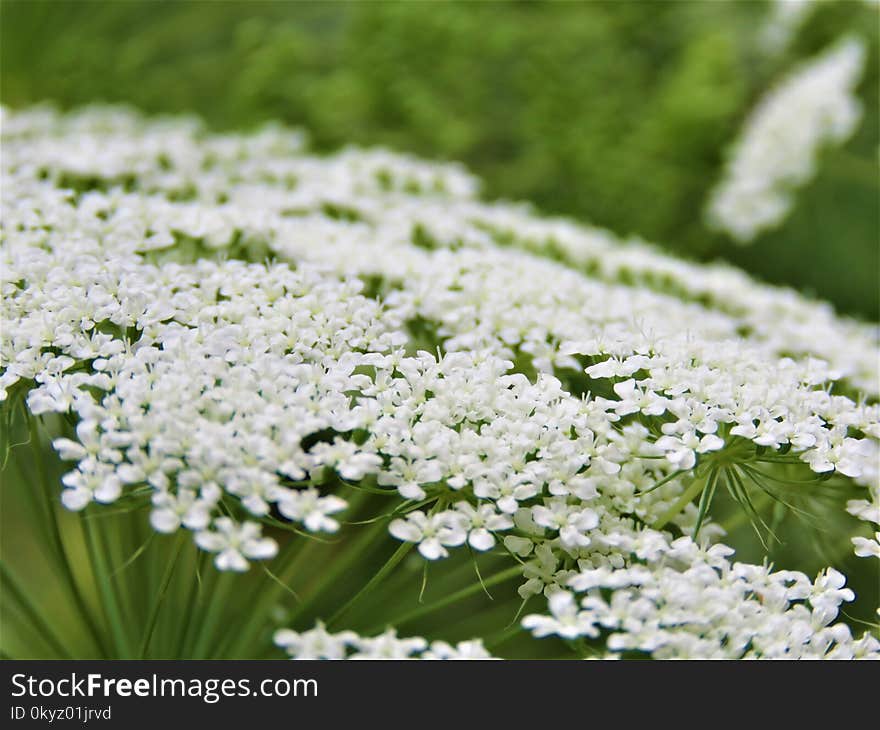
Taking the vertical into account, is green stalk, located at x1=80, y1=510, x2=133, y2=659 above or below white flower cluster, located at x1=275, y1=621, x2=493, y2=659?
above

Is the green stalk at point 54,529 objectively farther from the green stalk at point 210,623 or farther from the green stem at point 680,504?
the green stem at point 680,504

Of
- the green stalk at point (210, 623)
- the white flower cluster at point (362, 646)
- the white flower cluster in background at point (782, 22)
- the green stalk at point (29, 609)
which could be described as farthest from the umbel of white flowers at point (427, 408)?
the white flower cluster in background at point (782, 22)

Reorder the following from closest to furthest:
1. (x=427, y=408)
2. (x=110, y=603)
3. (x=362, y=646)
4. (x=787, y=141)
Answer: (x=362, y=646)
(x=427, y=408)
(x=110, y=603)
(x=787, y=141)

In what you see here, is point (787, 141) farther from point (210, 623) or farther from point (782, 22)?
point (210, 623)

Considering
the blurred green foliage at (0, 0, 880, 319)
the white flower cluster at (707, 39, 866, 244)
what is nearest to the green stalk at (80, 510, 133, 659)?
the blurred green foliage at (0, 0, 880, 319)

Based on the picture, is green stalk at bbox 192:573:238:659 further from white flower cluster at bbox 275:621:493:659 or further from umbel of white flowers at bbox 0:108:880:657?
white flower cluster at bbox 275:621:493:659

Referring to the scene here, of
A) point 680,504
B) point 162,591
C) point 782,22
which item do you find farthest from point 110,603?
point 782,22
